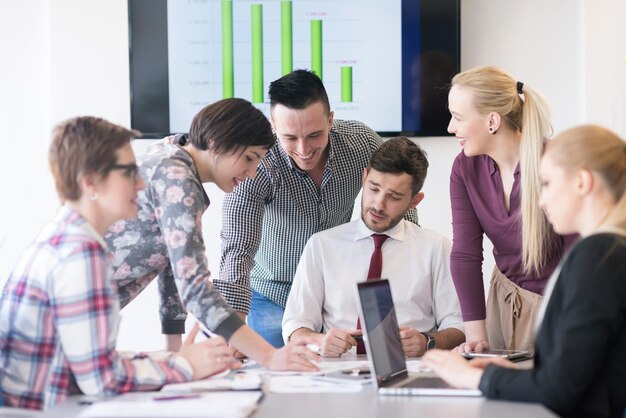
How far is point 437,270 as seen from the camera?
9.12 ft

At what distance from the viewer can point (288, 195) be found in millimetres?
2982

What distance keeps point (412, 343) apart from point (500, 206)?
18.9 inches

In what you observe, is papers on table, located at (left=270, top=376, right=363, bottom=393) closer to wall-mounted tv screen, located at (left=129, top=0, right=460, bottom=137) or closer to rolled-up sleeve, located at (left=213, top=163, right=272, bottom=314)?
rolled-up sleeve, located at (left=213, top=163, right=272, bottom=314)

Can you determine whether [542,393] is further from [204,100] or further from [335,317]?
[204,100]

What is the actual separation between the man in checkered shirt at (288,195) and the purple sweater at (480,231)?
396 millimetres

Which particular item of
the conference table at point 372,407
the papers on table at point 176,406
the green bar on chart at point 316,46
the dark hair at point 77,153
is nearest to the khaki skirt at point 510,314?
the conference table at point 372,407

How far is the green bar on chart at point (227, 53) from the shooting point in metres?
3.75

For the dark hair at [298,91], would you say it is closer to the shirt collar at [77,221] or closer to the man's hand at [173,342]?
the man's hand at [173,342]

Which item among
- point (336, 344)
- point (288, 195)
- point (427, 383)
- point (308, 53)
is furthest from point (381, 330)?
point (308, 53)

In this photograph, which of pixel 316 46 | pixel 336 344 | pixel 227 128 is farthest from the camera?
pixel 316 46

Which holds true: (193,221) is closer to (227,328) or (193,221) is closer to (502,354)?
(227,328)

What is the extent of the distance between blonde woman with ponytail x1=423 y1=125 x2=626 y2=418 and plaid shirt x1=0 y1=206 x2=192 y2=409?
0.65 metres

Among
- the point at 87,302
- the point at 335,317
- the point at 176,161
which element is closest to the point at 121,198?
the point at 87,302

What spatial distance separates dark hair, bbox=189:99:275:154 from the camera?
221 cm
